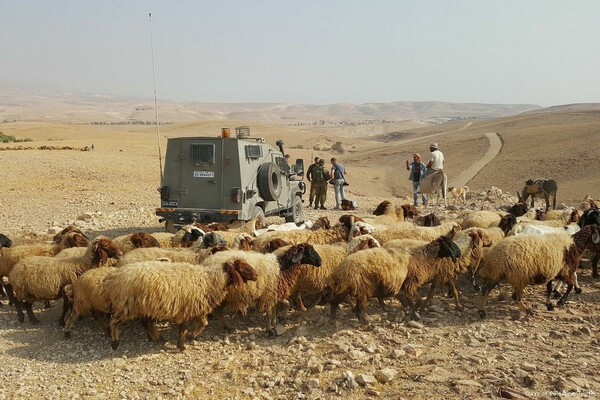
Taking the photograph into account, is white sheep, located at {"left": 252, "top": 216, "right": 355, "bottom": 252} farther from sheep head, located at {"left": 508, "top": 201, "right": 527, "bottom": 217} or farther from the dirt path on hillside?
the dirt path on hillside

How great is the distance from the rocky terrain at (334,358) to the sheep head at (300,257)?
2.95ft

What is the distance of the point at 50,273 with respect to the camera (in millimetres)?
7832

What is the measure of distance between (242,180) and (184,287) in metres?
5.06

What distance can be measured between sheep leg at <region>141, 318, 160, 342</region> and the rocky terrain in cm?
11

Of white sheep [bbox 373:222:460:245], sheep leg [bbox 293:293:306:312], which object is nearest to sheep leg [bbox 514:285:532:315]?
white sheep [bbox 373:222:460:245]

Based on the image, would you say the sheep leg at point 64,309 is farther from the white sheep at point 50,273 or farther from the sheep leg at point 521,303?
the sheep leg at point 521,303

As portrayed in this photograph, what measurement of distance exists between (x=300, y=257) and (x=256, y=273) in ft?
2.35

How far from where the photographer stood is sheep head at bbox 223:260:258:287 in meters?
7.11

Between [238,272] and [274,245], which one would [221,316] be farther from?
[274,245]

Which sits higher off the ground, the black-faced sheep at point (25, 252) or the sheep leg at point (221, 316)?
the black-faced sheep at point (25, 252)

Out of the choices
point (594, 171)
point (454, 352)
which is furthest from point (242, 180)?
point (594, 171)

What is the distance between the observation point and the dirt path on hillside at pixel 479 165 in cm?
3044

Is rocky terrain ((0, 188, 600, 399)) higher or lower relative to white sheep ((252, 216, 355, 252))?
lower

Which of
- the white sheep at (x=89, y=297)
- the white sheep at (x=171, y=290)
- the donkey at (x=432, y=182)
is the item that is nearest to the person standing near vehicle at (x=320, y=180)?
the donkey at (x=432, y=182)
